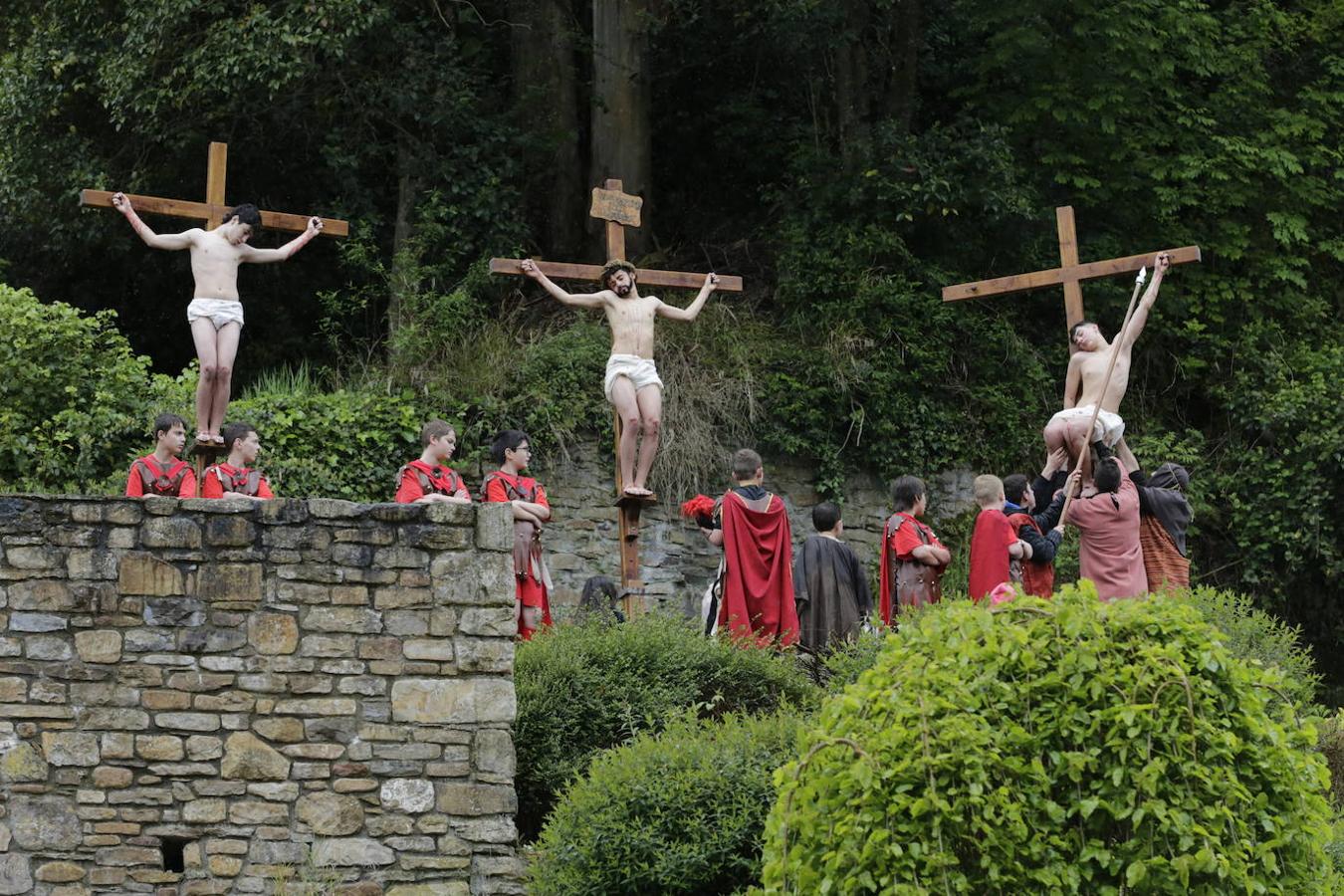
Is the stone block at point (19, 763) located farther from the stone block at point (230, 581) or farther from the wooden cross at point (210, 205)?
the wooden cross at point (210, 205)

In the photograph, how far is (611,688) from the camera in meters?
9.81

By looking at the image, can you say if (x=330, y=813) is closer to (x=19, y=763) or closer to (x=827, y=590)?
(x=19, y=763)

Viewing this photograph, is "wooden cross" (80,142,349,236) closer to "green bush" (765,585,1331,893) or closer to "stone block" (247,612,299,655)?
"stone block" (247,612,299,655)

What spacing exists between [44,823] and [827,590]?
4.75 meters

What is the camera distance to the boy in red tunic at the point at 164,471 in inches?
403

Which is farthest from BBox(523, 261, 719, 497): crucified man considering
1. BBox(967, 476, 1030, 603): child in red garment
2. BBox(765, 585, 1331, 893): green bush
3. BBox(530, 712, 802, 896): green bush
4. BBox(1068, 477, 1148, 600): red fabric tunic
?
BBox(765, 585, 1331, 893): green bush

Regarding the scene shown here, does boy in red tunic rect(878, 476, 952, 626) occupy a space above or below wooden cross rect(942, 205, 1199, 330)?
below

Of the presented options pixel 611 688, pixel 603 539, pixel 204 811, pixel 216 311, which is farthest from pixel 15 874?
pixel 603 539

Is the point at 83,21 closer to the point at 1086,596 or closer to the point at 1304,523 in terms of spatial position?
the point at 1304,523

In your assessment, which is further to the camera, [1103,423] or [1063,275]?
[1063,275]

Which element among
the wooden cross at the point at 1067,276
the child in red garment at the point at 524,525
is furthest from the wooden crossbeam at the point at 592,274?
the wooden cross at the point at 1067,276

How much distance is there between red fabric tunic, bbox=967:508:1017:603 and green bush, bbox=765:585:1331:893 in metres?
4.68

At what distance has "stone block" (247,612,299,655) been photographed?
28.9 ft

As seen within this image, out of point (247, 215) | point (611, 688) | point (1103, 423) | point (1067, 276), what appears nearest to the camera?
point (611, 688)
